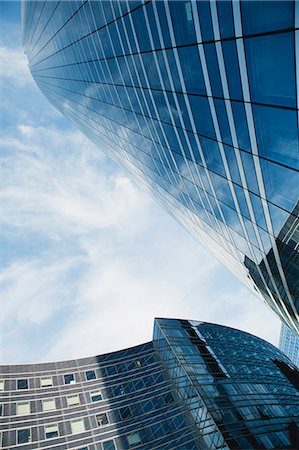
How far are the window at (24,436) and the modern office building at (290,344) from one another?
342ft

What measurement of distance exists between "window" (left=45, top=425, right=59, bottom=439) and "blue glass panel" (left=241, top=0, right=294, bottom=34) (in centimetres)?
4240

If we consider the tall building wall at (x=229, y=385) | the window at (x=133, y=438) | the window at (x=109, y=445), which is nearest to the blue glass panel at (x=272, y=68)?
the tall building wall at (x=229, y=385)

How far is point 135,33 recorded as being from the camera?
17688 mm

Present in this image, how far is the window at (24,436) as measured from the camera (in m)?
34.2

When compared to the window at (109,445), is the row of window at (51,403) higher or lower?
higher

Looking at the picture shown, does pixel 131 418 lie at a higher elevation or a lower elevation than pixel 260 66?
higher

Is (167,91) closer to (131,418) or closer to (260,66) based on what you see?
(260,66)

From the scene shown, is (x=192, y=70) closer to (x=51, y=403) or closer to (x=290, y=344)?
(x=51, y=403)

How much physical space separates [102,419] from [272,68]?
42.1 metres

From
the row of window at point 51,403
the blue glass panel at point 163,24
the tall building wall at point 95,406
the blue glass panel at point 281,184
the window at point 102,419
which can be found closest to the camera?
the blue glass panel at point 281,184

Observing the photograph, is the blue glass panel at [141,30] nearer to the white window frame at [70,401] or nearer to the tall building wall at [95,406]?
the tall building wall at [95,406]

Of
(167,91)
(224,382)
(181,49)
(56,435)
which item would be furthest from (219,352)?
(181,49)

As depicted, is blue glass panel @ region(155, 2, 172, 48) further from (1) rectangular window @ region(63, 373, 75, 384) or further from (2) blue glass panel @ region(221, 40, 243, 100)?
(1) rectangular window @ region(63, 373, 75, 384)

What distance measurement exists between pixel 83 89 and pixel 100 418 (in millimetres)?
40470
